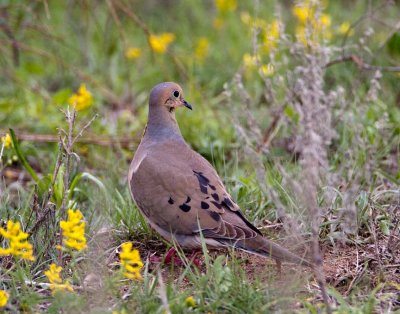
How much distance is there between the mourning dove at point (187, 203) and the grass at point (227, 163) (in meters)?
0.14

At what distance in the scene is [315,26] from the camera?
18.8 ft

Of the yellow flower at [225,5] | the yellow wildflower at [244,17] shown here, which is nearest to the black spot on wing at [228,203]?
the yellow wildflower at [244,17]

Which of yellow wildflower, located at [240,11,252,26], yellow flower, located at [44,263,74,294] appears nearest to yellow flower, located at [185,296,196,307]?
yellow flower, located at [44,263,74,294]

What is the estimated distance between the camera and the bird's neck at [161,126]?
5.28m

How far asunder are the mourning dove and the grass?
0.14 meters

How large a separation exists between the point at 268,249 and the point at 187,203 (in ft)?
2.02

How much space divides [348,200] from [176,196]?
1054mm

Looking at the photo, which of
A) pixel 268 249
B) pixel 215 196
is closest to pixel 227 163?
pixel 215 196

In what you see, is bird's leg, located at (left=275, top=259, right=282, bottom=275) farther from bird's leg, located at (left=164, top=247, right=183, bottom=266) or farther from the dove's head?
the dove's head

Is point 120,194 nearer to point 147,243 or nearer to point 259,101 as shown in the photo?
point 147,243

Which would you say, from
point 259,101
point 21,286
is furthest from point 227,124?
point 21,286

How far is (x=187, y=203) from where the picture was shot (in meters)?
4.66

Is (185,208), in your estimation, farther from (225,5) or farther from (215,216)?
(225,5)

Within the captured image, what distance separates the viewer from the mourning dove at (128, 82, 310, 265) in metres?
4.42
